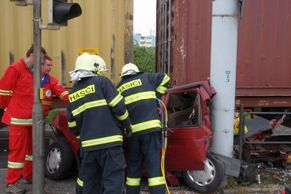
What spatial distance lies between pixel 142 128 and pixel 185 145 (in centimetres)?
73

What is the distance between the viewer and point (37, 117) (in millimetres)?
4781

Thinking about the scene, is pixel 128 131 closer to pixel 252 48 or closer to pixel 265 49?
pixel 252 48

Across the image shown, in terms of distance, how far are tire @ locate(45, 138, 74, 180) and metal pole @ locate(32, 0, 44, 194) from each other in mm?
760

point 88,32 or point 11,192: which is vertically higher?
point 88,32

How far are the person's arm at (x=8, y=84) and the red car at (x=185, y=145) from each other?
88 centimetres

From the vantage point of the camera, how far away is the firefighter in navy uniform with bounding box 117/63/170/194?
15.5ft

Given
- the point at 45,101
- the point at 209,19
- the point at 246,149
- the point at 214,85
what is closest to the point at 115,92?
the point at 45,101

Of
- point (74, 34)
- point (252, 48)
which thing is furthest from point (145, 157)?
point (252, 48)

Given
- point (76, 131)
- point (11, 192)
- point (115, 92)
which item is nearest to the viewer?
point (115, 92)

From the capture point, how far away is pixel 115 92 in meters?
4.25

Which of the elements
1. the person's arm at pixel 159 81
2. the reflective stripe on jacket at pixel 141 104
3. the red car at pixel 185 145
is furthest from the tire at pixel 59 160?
the person's arm at pixel 159 81

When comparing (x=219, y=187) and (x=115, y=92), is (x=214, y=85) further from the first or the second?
(x=115, y=92)

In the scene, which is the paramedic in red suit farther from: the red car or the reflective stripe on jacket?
the reflective stripe on jacket

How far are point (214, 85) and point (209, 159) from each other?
3.38 feet
